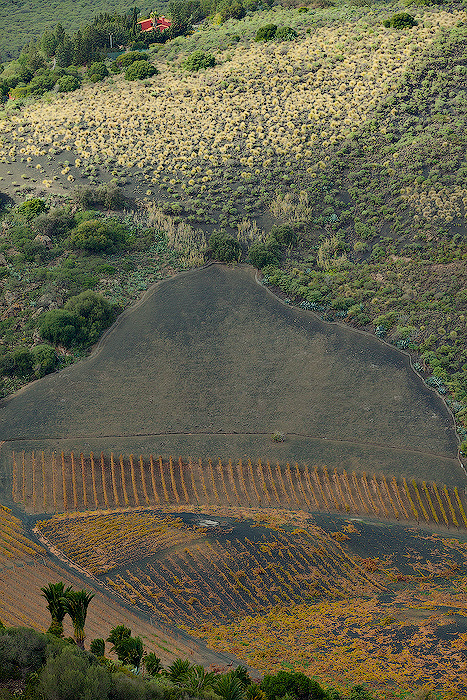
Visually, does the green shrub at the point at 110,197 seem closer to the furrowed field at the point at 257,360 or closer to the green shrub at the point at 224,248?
the furrowed field at the point at 257,360

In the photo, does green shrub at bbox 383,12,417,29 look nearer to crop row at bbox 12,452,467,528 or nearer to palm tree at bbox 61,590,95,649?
crop row at bbox 12,452,467,528

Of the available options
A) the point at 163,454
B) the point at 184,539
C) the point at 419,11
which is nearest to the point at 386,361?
the point at 163,454

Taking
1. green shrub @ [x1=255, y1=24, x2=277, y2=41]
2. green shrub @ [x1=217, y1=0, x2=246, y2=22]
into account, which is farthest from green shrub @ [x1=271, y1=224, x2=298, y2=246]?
green shrub @ [x1=217, y1=0, x2=246, y2=22]

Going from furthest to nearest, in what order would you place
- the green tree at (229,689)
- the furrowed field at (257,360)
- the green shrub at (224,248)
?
the green shrub at (224,248) → the furrowed field at (257,360) → the green tree at (229,689)

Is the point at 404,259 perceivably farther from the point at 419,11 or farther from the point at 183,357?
the point at 419,11

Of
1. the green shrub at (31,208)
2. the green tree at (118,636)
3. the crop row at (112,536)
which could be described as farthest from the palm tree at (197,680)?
the green shrub at (31,208)

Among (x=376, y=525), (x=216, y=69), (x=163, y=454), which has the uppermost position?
(x=216, y=69)

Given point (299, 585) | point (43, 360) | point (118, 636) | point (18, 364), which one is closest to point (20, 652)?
point (118, 636)
